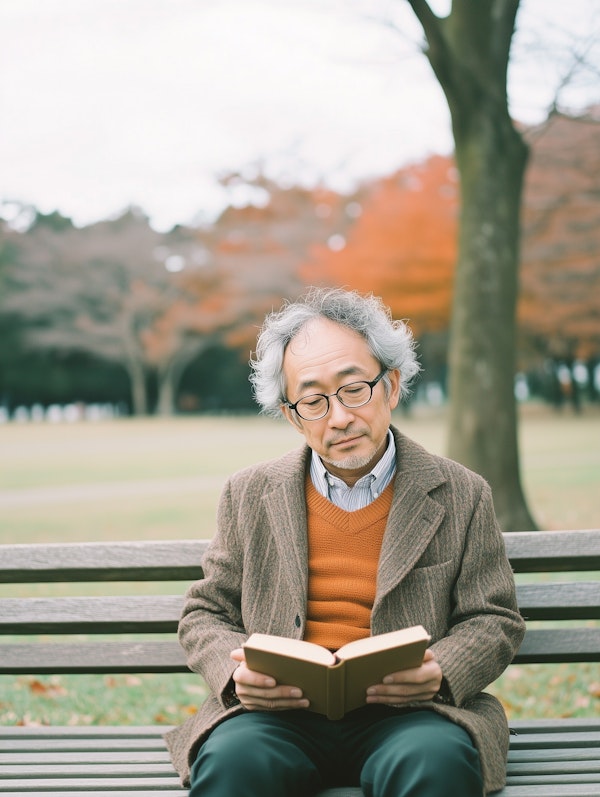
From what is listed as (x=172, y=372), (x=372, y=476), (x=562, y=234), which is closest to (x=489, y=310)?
(x=372, y=476)

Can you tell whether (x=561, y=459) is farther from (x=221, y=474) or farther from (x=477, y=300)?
(x=477, y=300)

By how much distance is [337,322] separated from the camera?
2.84 metres

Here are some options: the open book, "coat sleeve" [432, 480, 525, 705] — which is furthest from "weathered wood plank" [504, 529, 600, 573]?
the open book

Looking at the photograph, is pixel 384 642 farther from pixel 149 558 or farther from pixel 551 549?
pixel 149 558

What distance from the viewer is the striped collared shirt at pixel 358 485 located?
2861mm

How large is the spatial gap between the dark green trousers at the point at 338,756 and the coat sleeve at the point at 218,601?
0.24 m

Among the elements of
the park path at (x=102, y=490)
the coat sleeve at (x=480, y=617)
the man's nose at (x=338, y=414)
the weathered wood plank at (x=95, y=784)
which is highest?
the man's nose at (x=338, y=414)

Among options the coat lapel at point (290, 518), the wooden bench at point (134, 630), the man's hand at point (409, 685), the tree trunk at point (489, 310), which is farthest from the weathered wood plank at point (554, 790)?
the tree trunk at point (489, 310)

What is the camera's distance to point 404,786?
→ 2.18m

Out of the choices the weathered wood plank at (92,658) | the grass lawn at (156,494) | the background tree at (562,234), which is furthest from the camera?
the background tree at (562,234)

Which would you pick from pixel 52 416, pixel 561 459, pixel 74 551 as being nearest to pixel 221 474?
pixel 561 459

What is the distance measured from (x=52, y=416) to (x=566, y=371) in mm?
21622

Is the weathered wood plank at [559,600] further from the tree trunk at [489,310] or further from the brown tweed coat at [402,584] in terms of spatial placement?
the tree trunk at [489,310]

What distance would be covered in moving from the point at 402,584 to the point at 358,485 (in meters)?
0.34
